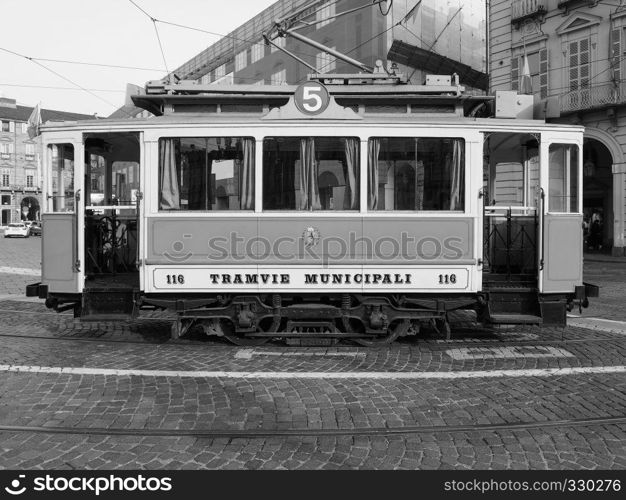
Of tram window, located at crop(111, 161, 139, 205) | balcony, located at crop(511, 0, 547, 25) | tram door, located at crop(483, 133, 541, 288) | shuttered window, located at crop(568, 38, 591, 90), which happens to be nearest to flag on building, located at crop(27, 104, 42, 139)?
tram window, located at crop(111, 161, 139, 205)

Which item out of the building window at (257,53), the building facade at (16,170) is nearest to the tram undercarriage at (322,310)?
the building window at (257,53)

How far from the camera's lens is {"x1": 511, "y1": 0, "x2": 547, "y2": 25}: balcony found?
25973 millimetres

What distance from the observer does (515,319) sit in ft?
21.6

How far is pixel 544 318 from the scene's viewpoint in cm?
670

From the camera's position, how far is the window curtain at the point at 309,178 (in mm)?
6520

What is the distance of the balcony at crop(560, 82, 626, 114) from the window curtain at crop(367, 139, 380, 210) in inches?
857

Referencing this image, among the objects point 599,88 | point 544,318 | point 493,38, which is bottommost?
point 544,318

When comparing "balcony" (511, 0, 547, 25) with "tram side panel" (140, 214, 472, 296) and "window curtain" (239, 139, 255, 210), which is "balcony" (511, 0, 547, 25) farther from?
"window curtain" (239, 139, 255, 210)

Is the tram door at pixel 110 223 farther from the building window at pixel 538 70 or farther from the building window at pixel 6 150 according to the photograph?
the building window at pixel 6 150

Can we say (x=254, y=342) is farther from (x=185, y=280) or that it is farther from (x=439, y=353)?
(x=439, y=353)

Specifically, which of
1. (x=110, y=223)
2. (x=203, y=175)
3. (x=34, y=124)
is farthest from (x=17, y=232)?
(x=203, y=175)

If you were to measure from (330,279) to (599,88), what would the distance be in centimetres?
2313

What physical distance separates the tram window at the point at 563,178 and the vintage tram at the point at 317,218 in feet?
→ 0.08

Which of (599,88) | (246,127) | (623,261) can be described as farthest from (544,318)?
(599,88)
